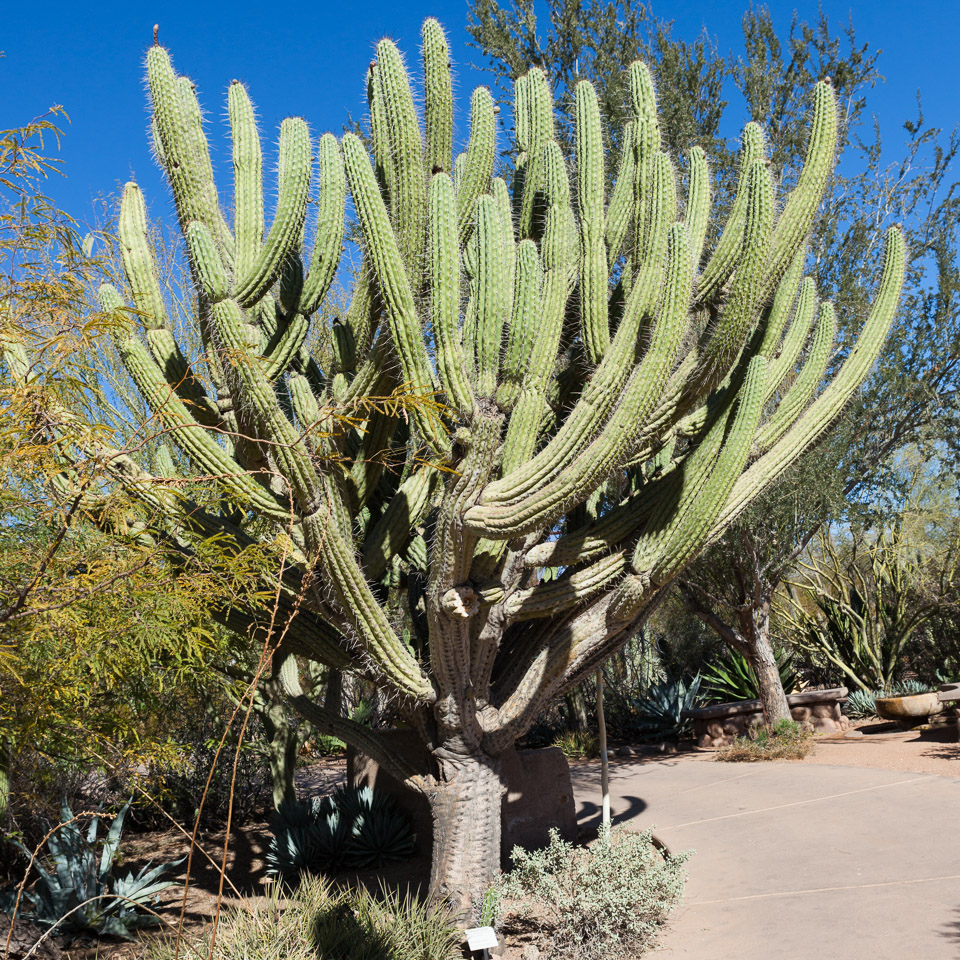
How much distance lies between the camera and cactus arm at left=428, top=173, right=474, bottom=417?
4.18 meters

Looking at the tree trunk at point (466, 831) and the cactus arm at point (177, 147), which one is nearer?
the cactus arm at point (177, 147)

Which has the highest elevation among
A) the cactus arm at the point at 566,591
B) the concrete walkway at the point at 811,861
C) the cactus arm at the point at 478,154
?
the cactus arm at the point at 478,154

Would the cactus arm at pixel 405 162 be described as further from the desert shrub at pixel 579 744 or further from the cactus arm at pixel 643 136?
the desert shrub at pixel 579 744

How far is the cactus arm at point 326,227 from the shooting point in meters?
4.80

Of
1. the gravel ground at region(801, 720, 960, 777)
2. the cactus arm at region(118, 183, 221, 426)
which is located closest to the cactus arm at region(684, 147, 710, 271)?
the cactus arm at region(118, 183, 221, 426)

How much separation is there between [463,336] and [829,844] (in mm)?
4471

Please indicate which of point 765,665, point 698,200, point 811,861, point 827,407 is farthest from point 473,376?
point 765,665

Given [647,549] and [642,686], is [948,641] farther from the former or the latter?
[647,549]

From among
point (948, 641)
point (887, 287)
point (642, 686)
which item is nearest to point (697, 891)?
point (887, 287)

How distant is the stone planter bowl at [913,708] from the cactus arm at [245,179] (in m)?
9.97

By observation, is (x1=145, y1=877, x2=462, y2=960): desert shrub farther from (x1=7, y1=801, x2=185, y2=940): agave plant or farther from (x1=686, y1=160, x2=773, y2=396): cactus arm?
(x1=686, y1=160, x2=773, y2=396): cactus arm

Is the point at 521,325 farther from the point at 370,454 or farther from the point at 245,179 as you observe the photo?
the point at 245,179

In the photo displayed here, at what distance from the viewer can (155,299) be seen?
4988mm

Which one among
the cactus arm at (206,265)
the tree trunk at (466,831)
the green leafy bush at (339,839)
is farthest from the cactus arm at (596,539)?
the green leafy bush at (339,839)
